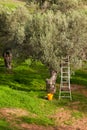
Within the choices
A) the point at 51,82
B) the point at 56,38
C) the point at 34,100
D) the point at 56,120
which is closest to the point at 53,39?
the point at 56,38

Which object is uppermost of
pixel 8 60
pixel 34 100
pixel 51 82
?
pixel 8 60

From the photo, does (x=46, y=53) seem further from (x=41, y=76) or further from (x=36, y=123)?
(x=41, y=76)

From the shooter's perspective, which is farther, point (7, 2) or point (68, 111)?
point (7, 2)

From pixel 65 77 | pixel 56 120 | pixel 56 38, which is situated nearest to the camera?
pixel 56 120

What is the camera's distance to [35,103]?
1072 inches

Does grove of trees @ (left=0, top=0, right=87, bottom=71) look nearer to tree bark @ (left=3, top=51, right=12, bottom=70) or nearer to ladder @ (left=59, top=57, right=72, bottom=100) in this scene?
ladder @ (left=59, top=57, right=72, bottom=100)

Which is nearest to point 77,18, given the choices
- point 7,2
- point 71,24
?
point 71,24

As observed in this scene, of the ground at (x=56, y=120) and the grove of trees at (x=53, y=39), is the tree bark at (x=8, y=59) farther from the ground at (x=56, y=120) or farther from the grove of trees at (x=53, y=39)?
the ground at (x=56, y=120)

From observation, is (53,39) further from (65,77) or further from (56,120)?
(56,120)

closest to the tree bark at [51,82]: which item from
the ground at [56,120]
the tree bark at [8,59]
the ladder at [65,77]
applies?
the ladder at [65,77]

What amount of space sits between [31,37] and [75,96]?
6.48 m

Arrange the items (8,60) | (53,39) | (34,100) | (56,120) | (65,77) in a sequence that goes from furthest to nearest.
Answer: (8,60)
(65,77)
(53,39)
(34,100)
(56,120)

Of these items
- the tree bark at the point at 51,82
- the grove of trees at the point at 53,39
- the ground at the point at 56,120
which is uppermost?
the grove of trees at the point at 53,39

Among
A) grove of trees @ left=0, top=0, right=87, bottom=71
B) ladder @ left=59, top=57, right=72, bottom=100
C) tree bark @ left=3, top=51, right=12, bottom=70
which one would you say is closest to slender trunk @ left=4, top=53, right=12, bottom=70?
tree bark @ left=3, top=51, right=12, bottom=70
